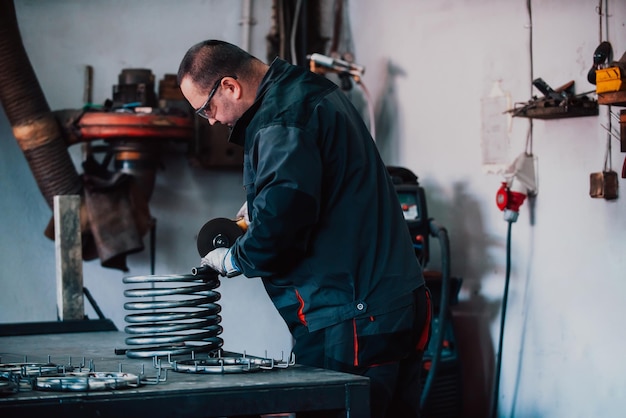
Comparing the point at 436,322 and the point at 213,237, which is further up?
the point at 213,237

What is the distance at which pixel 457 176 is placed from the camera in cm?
360

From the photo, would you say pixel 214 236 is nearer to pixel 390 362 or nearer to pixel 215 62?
pixel 215 62

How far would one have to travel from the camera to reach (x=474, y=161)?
3.50 m

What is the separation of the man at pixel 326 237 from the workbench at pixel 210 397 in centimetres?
19

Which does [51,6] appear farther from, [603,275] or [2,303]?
[603,275]

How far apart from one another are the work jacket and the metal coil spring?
0.52ft

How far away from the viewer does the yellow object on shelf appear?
101 inches

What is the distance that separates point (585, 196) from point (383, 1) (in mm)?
1513

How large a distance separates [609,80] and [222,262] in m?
1.28

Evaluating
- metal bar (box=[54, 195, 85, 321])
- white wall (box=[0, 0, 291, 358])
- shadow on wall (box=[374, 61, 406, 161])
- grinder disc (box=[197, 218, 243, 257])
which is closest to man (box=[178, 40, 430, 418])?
grinder disc (box=[197, 218, 243, 257])

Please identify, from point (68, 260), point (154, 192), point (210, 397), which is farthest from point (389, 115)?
point (210, 397)

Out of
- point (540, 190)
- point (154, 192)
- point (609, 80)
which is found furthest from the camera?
point (154, 192)

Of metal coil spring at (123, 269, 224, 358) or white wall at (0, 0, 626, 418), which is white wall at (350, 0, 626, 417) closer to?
white wall at (0, 0, 626, 418)

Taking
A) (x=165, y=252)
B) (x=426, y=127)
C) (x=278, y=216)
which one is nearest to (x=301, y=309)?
(x=278, y=216)
